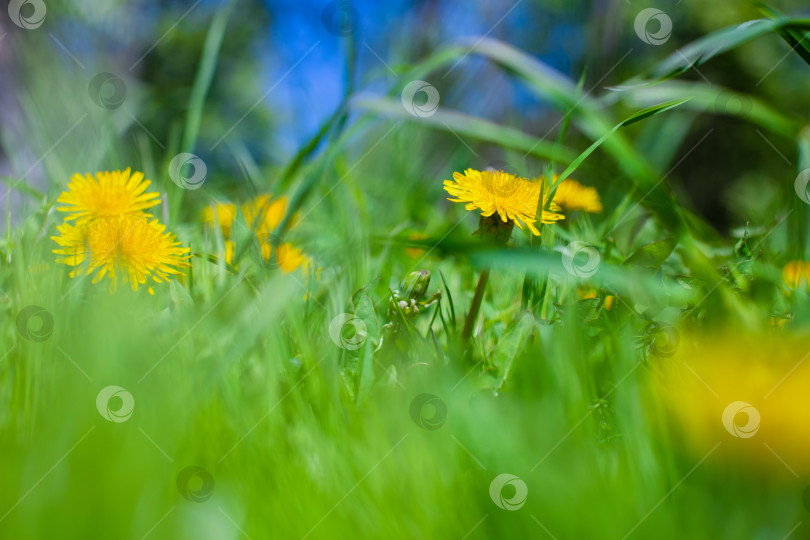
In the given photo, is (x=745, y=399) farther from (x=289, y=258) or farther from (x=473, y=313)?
(x=289, y=258)

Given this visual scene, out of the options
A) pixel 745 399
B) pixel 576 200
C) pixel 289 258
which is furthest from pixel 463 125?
pixel 745 399

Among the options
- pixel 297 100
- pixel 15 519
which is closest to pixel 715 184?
pixel 297 100

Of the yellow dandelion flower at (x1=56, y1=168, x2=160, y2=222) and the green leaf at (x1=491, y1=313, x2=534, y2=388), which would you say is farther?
the yellow dandelion flower at (x1=56, y1=168, x2=160, y2=222)

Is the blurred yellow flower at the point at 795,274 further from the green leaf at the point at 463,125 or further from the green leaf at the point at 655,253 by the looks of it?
the green leaf at the point at 463,125

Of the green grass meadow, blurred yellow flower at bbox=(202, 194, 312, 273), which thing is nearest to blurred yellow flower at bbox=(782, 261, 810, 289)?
the green grass meadow

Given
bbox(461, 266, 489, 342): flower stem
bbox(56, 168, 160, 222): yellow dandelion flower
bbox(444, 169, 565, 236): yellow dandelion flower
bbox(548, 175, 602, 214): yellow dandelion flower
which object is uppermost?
bbox(56, 168, 160, 222): yellow dandelion flower

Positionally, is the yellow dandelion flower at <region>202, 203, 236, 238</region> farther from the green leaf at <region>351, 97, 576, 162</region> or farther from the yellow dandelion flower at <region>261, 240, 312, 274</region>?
the green leaf at <region>351, 97, 576, 162</region>
